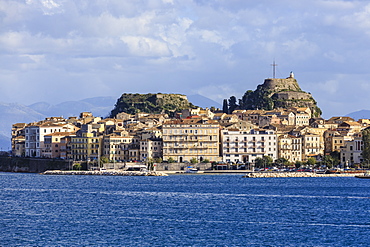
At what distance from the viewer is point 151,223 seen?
184ft

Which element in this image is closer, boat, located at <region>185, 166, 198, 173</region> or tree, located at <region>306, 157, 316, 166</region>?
boat, located at <region>185, 166, 198, 173</region>

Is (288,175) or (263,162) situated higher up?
(263,162)

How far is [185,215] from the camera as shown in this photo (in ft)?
199

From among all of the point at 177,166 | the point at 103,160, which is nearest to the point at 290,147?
the point at 177,166

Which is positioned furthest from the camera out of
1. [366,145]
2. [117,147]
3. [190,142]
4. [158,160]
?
[117,147]

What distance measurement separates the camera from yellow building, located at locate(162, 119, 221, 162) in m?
131

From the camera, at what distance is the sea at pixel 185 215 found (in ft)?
160

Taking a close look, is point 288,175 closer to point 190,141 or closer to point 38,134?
point 190,141

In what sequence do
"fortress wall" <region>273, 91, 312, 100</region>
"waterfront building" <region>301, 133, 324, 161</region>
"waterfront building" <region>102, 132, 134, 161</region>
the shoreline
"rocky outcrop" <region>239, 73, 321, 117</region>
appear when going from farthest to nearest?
"fortress wall" <region>273, 91, 312, 100</region>, "rocky outcrop" <region>239, 73, 321, 117</region>, "waterfront building" <region>301, 133, 324, 161</region>, "waterfront building" <region>102, 132, 134, 161</region>, the shoreline

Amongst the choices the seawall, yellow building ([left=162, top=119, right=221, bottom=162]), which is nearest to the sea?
yellow building ([left=162, top=119, right=221, bottom=162])

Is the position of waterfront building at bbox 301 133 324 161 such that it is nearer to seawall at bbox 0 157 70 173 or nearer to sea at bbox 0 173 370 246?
seawall at bbox 0 157 70 173

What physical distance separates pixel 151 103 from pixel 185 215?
13023 centimetres

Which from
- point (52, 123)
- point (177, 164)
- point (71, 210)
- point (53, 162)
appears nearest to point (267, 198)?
point (71, 210)

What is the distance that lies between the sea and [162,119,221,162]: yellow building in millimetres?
35634
